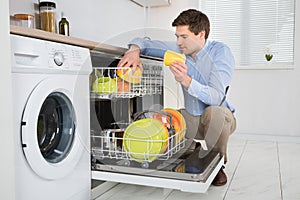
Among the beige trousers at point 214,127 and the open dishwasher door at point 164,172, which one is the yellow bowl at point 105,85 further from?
the beige trousers at point 214,127

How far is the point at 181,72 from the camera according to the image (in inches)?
57.6

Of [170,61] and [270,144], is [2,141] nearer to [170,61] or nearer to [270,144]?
[170,61]

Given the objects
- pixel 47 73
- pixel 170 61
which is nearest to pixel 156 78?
pixel 170 61

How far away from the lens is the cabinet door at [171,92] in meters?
1.62

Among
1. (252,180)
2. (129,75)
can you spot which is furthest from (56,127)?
(252,180)

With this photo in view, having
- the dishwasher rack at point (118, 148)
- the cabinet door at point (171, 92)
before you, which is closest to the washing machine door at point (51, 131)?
the dishwasher rack at point (118, 148)

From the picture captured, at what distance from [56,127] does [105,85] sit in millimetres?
291

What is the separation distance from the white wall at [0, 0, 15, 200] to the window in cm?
267

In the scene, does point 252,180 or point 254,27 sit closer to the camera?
point 252,180

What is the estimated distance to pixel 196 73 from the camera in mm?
1670

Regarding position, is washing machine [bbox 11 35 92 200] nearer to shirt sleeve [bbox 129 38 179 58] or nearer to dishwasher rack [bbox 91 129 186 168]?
dishwasher rack [bbox 91 129 186 168]

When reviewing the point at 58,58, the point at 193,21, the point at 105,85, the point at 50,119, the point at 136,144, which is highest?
the point at 193,21

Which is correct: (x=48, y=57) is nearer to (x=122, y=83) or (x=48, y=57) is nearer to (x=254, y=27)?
(x=122, y=83)

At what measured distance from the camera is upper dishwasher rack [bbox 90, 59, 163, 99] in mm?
1461
